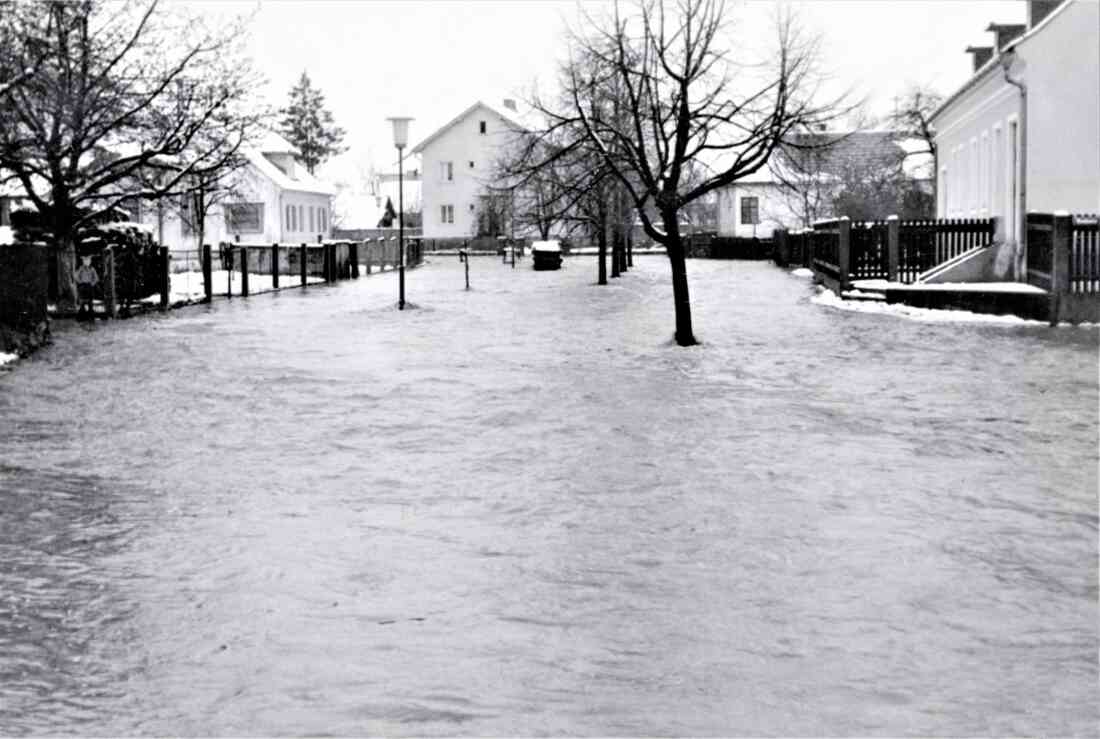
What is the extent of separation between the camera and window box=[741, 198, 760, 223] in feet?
307

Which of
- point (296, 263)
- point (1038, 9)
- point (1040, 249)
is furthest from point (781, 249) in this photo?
point (1040, 249)

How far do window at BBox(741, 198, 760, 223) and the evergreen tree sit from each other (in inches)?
1691

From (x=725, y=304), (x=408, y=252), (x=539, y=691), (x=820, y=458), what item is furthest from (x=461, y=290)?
(x=539, y=691)

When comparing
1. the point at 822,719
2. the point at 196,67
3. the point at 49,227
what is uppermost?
the point at 196,67

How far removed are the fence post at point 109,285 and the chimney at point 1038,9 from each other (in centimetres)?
1885

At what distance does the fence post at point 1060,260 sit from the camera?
24891mm

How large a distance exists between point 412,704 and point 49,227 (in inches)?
1231

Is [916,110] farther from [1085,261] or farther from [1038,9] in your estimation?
[1085,261]

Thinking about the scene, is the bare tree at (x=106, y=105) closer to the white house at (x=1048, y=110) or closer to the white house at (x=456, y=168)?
the white house at (x=1048, y=110)

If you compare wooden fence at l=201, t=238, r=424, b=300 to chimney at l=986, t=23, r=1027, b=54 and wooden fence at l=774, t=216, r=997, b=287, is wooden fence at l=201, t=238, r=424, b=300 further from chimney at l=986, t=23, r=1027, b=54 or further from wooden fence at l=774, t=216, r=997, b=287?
chimney at l=986, t=23, r=1027, b=54

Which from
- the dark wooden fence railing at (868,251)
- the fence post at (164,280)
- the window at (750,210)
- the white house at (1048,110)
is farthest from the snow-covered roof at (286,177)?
the white house at (1048,110)

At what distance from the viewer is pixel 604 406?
596 inches

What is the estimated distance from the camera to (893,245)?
31484 mm

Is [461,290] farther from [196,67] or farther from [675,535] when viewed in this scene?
[675,535]
